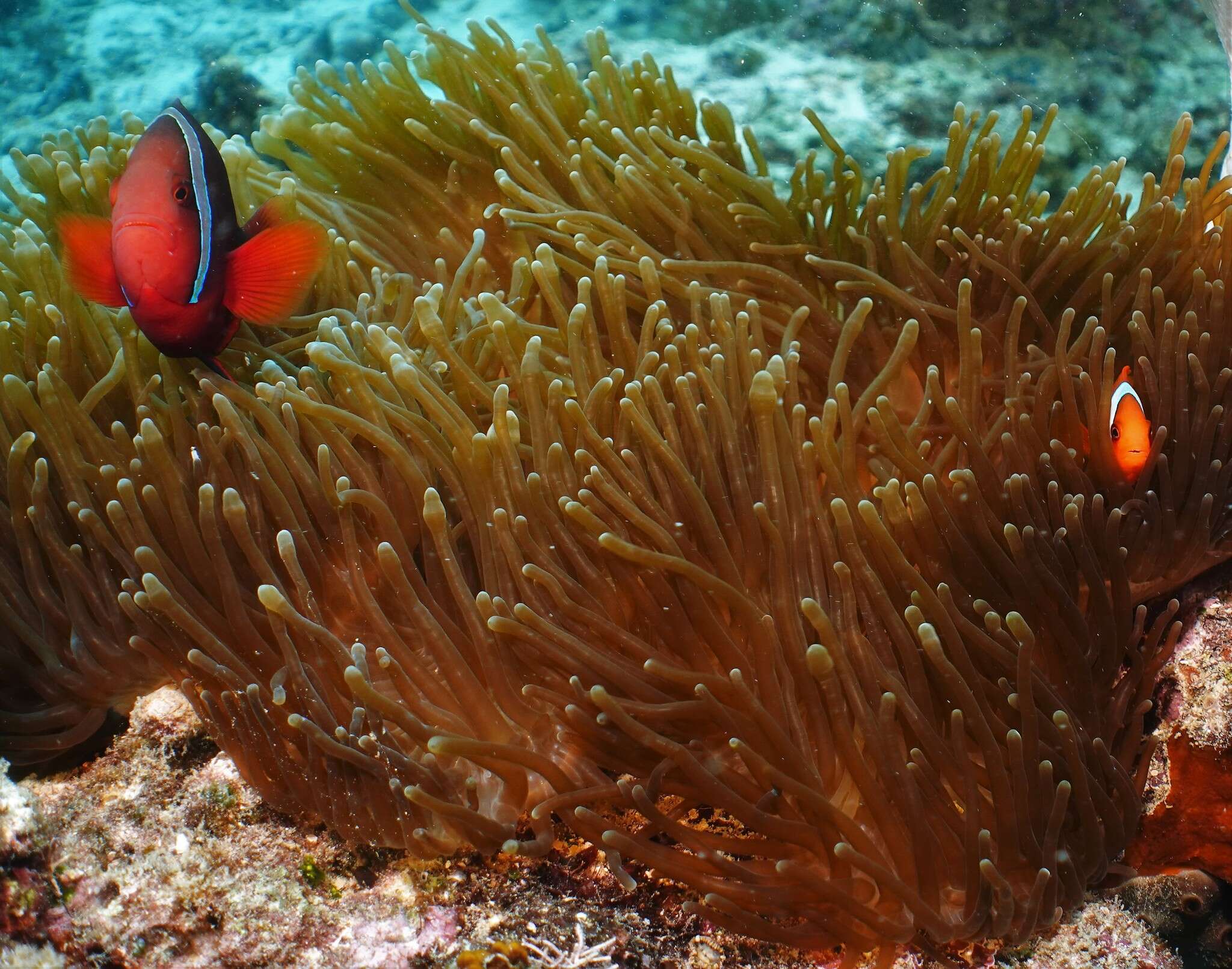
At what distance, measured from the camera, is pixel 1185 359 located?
66.1 inches

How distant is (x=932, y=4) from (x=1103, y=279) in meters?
2.89

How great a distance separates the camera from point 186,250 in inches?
59.4

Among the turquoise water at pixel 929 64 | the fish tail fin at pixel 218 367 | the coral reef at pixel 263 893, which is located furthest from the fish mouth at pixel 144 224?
the turquoise water at pixel 929 64

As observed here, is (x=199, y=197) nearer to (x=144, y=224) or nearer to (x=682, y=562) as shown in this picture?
(x=144, y=224)

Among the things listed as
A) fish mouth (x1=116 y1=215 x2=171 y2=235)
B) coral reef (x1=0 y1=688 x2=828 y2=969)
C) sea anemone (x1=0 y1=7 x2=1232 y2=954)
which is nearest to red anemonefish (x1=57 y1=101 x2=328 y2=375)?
fish mouth (x1=116 y1=215 x2=171 y2=235)

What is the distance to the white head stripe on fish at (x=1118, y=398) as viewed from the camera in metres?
1.57

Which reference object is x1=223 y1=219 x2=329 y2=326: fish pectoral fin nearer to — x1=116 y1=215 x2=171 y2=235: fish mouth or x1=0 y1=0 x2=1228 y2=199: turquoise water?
x1=116 y1=215 x2=171 y2=235: fish mouth

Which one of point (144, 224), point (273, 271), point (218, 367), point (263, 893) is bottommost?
point (263, 893)

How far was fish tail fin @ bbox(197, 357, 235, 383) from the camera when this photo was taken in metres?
1.67

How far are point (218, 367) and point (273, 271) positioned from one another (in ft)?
0.72

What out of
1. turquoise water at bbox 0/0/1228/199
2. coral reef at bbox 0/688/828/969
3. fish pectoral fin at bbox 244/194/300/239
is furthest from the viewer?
turquoise water at bbox 0/0/1228/199

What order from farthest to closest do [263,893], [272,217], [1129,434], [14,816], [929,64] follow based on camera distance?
[929,64]
[272,217]
[1129,434]
[263,893]
[14,816]

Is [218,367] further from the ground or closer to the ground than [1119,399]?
further from the ground

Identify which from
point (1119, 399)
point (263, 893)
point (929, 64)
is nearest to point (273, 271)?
point (263, 893)
